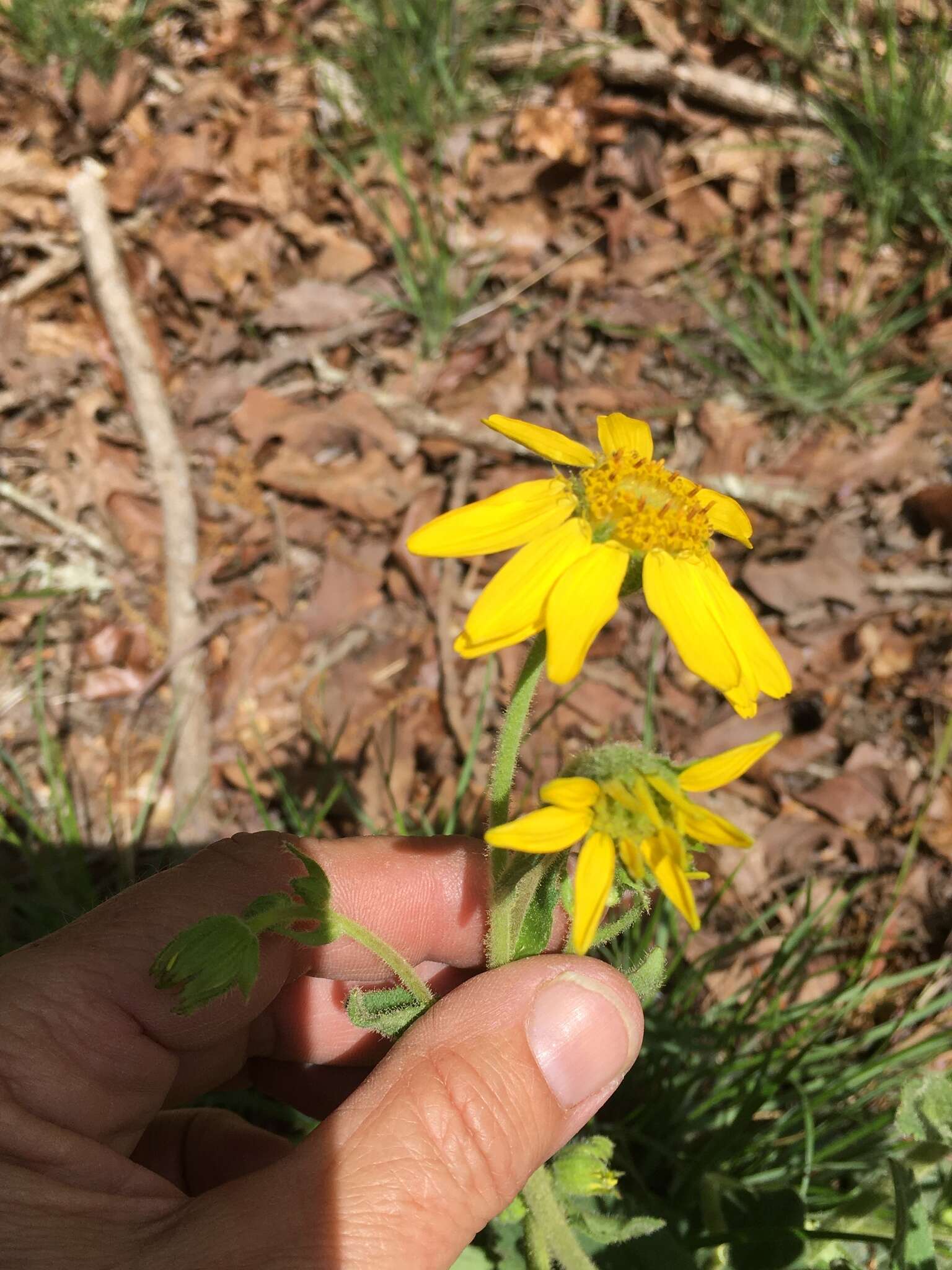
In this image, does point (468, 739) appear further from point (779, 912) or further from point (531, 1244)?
point (531, 1244)

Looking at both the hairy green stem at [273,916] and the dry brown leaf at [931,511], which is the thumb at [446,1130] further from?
the dry brown leaf at [931,511]

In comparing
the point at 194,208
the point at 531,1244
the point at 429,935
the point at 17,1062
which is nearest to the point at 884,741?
the point at 429,935

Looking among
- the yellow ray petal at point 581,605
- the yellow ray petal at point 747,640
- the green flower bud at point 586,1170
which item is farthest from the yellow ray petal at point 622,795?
the green flower bud at point 586,1170

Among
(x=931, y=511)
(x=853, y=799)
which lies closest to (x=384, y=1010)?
(x=853, y=799)

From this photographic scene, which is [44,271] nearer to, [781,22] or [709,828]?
[781,22]

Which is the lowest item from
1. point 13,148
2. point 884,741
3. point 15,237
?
point 884,741
